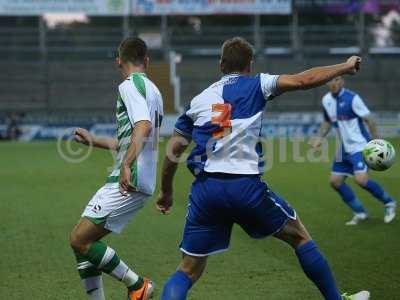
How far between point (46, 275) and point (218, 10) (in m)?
32.8

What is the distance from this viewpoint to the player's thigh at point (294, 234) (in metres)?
6.26

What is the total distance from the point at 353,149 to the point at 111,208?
6.24m

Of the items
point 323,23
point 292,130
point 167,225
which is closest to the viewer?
point 167,225

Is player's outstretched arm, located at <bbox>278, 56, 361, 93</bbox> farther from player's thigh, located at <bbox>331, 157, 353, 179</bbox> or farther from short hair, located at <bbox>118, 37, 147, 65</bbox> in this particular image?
player's thigh, located at <bbox>331, 157, 353, 179</bbox>

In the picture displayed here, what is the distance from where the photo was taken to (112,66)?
133 ft

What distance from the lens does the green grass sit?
783cm

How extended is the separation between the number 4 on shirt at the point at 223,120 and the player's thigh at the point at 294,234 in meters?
0.84

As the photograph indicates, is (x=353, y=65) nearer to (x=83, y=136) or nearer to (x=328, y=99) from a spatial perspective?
(x=83, y=136)

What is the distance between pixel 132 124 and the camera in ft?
21.3

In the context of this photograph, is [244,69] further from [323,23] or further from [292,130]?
[323,23]

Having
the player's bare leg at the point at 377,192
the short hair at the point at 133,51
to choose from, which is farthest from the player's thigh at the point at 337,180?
the short hair at the point at 133,51

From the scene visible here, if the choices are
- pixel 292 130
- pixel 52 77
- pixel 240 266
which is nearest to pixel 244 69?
pixel 240 266

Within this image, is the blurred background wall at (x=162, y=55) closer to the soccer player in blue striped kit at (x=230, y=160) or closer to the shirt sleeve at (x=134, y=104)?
the shirt sleeve at (x=134, y=104)

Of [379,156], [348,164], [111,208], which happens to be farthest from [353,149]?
[111,208]
